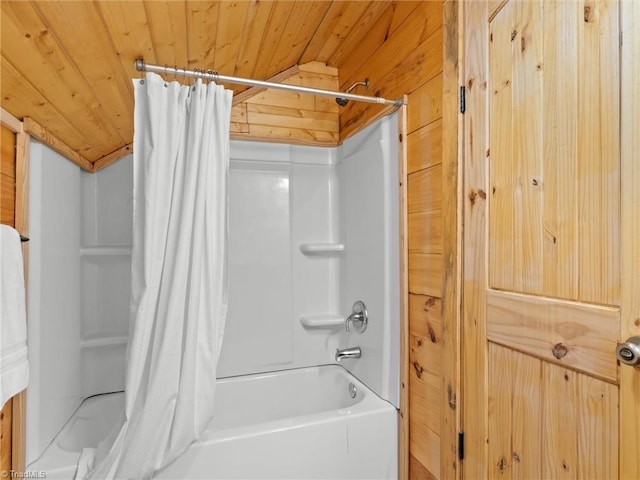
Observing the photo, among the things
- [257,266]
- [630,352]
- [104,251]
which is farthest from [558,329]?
[104,251]

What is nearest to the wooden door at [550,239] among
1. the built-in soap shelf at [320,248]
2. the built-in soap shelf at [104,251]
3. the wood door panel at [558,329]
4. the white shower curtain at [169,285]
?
the wood door panel at [558,329]

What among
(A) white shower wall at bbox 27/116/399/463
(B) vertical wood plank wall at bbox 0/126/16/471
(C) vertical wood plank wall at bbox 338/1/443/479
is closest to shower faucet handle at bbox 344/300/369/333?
(A) white shower wall at bbox 27/116/399/463

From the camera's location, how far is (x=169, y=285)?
4.26ft

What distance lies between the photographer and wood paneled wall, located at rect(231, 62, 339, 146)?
2.25 meters

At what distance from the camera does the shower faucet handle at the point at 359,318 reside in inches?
78.0

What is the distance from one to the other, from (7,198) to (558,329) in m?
1.83

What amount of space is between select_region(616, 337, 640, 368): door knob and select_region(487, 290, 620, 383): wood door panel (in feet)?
0.10

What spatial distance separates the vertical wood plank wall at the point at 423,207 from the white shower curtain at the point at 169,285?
33.1 inches

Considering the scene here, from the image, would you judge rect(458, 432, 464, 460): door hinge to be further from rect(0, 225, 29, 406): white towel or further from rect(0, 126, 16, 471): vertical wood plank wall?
rect(0, 126, 16, 471): vertical wood plank wall

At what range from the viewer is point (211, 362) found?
1362mm

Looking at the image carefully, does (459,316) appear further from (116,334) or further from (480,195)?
(116,334)

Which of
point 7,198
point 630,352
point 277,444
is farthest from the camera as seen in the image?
point 277,444

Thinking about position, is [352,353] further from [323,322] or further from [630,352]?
[630,352]

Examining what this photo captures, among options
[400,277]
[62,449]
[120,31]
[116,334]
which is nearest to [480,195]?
[400,277]
